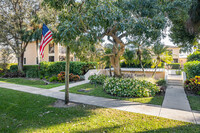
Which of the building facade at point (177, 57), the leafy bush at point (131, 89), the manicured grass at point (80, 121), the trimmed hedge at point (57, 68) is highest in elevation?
the building facade at point (177, 57)

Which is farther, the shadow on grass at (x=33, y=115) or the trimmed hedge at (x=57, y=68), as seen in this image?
the trimmed hedge at (x=57, y=68)

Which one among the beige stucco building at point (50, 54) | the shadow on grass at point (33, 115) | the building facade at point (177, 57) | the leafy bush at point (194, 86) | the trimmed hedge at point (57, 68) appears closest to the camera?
the shadow on grass at point (33, 115)

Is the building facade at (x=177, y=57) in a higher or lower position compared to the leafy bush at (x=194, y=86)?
higher

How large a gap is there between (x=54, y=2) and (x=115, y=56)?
603 centimetres

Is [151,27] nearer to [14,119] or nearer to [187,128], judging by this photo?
[187,128]

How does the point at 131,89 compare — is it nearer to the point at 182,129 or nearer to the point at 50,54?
the point at 182,129

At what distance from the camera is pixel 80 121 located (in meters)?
3.92

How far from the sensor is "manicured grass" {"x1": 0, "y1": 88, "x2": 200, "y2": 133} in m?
3.44

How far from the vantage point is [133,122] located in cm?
386

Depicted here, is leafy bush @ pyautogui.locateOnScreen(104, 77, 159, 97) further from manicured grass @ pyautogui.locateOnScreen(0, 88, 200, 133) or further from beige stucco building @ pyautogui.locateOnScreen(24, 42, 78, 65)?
beige stucco building @ pyautogui.locateOnScreen(24, 42, 78, 65)

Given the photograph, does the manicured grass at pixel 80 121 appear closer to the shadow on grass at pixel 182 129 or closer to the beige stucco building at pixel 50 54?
the shadow on grass at pixel 182 129

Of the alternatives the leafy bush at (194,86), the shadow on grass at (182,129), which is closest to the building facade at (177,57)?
the leafy bush at (194,86)

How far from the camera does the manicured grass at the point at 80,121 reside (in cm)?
344

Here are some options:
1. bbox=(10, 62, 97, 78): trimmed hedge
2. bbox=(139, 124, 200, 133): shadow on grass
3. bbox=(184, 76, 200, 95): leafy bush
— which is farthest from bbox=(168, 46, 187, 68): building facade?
bbox=(139, 124, 200, 133): shadow on grass
